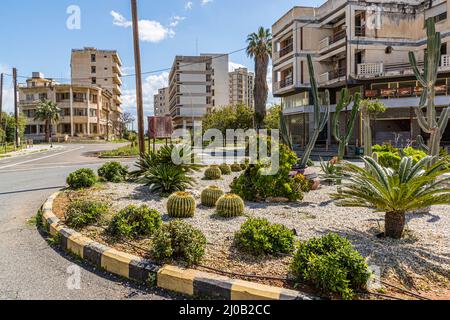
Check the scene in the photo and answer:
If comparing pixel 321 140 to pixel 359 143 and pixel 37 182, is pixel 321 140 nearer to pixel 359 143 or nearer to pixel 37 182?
pixel 359 143

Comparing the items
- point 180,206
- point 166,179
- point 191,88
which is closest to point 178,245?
point 180,206

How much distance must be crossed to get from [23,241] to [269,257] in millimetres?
4345

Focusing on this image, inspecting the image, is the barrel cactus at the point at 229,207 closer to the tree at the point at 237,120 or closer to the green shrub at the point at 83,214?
the green shrub at the point at 83,214

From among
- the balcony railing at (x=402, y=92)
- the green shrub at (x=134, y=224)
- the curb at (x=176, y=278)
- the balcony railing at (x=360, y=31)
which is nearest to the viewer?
the curb at (x=176, y=278)

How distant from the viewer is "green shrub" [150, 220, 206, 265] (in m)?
4.42

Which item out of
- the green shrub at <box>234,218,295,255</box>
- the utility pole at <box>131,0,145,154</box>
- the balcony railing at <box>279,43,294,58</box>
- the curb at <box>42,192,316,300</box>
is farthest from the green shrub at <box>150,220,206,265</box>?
the balcony railing at <box>279,43,294,58</box>

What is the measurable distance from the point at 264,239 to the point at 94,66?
86.9 m

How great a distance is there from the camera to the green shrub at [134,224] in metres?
5.44

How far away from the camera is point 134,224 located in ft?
18.0

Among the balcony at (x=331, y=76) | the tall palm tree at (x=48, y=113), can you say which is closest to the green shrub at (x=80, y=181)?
the balcony at (x=331, y=76)

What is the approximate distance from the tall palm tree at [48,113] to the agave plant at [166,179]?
5725 centimetres

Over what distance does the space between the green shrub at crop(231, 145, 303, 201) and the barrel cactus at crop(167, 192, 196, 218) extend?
7.53ft

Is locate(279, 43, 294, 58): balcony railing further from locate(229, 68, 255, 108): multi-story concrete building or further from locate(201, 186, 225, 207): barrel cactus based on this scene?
locate(229, 68, 255, 108): multi-story concrete building

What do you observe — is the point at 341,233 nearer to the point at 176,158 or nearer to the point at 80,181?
the point at 176,158
